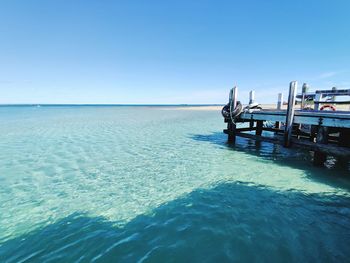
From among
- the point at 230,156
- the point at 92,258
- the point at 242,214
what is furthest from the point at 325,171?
the point at 92,258

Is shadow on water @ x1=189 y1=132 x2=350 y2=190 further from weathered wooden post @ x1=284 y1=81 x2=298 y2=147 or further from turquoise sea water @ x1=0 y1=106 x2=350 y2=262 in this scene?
weathered wooden post @ x1=284 y1=81 x2=298 y2=147

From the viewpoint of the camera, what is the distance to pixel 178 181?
20.5ft

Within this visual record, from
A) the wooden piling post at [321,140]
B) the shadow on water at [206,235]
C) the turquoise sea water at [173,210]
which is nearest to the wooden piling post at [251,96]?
the turquoise sea water at [173,210]

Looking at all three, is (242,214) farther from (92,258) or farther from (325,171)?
(325,171)

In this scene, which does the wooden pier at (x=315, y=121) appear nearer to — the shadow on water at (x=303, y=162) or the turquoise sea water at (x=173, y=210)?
the shadow on water at (x=303, y=162)

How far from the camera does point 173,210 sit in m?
4.57

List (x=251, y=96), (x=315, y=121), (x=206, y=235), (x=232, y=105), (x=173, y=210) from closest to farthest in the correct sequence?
(x=206, y=235) < (x=173, y=210) < (x=315, y=121) < (x=232, y=105) < (x=251, y=96)

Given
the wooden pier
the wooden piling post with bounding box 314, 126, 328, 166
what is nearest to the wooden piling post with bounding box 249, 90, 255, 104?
the wooden pier

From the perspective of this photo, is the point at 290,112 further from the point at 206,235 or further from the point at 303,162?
the point at 206,235

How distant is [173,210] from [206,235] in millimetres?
1037

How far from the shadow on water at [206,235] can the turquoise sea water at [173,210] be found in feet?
0.05

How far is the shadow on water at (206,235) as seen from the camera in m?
3.24

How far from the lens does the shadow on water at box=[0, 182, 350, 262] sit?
324 cm

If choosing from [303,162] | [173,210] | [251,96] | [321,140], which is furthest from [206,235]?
[251,96]
